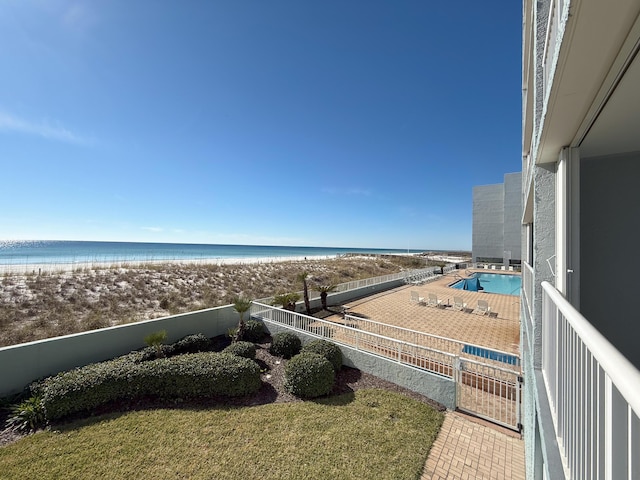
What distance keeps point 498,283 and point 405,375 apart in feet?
74.5

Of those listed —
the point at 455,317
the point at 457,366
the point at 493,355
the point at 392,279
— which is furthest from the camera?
the point at 392,279

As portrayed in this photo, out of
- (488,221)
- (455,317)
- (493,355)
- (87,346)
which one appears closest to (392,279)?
(455,317)

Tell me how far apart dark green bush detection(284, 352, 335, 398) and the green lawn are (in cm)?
34

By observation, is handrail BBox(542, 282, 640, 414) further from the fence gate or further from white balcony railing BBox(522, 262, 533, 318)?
the fence gate

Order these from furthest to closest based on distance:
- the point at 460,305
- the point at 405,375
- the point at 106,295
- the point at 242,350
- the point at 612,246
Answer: the point at 106,295 < the point at 460,305 < the point at 242,350 < the point at 405,375 < the point at 612,246

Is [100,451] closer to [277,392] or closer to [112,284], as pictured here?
[277,392]

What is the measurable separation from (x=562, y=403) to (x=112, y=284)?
67.5ft

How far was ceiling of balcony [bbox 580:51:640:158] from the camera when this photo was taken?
1502 millimetres

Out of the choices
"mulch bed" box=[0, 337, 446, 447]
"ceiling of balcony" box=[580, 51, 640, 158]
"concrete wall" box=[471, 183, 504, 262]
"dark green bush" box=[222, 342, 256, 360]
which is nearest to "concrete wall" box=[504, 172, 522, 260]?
"concrete wall" box=[471, 183, 504, 262]

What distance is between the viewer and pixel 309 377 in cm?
649

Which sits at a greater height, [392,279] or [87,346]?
[392,279]

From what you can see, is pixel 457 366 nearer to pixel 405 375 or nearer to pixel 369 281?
pixel 405 375

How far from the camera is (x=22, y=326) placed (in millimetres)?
9828

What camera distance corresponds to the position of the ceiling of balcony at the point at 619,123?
4.93 ft
